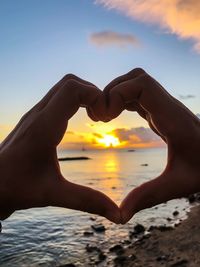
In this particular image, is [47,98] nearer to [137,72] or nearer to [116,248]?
[137,72]

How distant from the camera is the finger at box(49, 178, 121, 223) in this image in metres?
1.91

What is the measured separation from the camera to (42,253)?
2466 centimetres

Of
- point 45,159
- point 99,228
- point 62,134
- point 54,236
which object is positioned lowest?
point 54,236

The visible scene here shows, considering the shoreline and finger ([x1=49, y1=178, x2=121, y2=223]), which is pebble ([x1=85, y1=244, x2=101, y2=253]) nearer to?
the shoreline

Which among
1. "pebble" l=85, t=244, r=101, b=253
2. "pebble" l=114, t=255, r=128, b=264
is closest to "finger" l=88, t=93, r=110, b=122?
"pebble" l=114, t=255, r=128, b=264

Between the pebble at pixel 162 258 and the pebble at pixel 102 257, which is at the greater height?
the pebble at pixel 162 258

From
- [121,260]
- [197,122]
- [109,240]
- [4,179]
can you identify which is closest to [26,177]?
[4,179]

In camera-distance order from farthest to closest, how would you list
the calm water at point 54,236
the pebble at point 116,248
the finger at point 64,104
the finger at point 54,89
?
the pebble at point 116,248, the calm water at point 54,236, the finger at point 54,89, the finger at point 64,104

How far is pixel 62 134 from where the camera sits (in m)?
1.78

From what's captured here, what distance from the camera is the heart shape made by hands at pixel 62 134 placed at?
179 cm

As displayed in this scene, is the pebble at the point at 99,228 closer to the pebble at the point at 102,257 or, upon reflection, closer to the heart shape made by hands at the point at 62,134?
the pebble at the point at 102,257

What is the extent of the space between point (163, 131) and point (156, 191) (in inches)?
13.4

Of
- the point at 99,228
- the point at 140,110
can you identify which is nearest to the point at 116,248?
the point at 99,228

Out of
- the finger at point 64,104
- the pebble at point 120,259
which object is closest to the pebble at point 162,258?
the pebble at point 120,259
